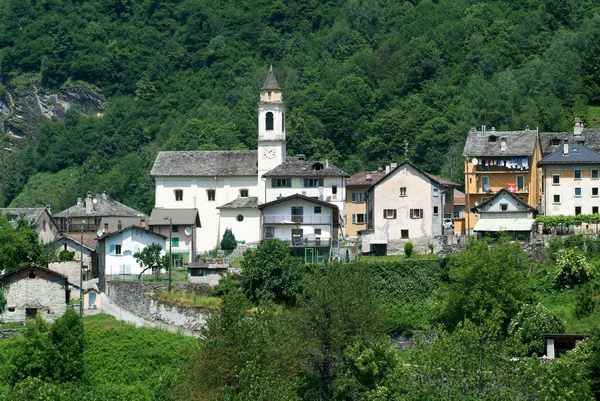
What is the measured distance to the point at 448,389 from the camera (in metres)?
56.7

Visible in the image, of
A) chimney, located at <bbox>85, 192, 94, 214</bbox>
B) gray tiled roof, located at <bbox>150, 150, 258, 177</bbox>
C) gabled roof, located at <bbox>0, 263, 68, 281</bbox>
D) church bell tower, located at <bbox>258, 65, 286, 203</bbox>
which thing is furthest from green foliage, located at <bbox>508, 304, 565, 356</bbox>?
chimney, located at <bbox>85, 192, 94, 214</bbox>

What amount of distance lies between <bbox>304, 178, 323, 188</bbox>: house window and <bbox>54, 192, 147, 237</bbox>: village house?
52.8 ft

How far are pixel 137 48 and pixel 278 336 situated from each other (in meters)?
130

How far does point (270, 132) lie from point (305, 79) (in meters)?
Answer: 73.8

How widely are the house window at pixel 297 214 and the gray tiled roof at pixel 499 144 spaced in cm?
1075

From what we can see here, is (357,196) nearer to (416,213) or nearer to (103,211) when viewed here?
(416,213)

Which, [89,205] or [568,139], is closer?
[568,139]

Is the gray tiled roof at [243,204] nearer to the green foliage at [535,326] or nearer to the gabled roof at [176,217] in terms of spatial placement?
the gabled roof at [176,217]

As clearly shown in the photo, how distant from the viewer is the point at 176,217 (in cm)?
9444

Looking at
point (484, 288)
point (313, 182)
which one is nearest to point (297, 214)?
point (313, 182)

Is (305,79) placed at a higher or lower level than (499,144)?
higher

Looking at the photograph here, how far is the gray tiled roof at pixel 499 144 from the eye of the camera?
89.3m

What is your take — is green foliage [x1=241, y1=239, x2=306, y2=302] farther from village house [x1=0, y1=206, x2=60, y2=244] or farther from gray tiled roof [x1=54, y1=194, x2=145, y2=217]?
gray tiled roof [x1=54, y1=194, x2=145, y2=217]

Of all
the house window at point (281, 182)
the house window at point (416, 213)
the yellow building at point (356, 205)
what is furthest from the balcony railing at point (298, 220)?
the yellow building at point (356, 205)
